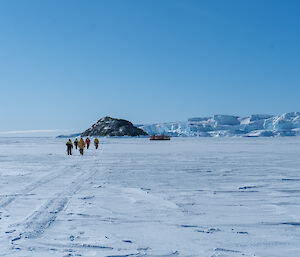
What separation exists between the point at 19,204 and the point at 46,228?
2.09 m

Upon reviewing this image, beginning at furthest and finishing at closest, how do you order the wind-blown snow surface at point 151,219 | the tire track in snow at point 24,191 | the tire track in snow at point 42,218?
the tire track in snow at point 24,191 → the tire track in snow at point 42,218 → the wind-blown snow surface at point 151,219

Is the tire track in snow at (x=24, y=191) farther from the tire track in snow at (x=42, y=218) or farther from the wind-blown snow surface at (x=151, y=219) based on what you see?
the tire track in snow at (x=42, y=218)

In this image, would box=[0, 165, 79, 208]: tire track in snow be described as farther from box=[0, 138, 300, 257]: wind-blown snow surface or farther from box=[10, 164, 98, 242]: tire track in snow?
box=[10, 164, 98, 242]: tire track in snow

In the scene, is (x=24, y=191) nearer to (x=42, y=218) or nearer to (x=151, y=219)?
(x=42, y=218)

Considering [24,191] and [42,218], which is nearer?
[42,218]

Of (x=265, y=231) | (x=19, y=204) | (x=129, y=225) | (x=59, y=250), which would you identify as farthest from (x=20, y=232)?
(x=265, y=231)

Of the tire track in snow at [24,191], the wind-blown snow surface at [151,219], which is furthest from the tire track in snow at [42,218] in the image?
the tire track in snow at [24,191]

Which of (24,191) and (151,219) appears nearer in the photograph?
(151,219)

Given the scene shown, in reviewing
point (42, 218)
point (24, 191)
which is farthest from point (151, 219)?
point (24, 191)

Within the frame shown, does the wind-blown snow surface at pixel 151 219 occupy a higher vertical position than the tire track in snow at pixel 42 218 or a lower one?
lower

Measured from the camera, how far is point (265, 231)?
4609 millimetres

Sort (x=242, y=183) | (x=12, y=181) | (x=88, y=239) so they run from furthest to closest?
(x=12, y=181)
(x=242, y=183)
(x=88, y=239)

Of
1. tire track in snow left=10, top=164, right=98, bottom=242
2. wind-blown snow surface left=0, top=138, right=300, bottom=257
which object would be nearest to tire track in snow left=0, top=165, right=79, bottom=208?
wind-blown snow surface left=0, top=138, right=300, bottom=257

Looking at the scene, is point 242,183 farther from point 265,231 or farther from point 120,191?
point 265,231
